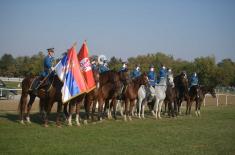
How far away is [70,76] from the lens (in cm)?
1723

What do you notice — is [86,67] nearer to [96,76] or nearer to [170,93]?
[96,76]

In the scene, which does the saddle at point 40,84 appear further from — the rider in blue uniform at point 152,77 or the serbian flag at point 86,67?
the rider in blue uniform at point 152,77

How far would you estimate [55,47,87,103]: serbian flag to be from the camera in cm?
1684

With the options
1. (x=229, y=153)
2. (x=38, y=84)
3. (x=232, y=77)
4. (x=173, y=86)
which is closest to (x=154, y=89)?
(x=173, y=86)

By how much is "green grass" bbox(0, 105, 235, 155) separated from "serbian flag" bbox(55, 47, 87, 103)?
1.60 metres

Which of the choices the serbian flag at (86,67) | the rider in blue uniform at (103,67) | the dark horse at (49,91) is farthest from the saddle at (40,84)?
the rider in blue uniform at (103,67)

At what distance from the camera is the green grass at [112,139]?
37.8ft

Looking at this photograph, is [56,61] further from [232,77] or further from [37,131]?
[232,77]

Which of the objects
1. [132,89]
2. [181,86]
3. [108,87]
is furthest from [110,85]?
[181,86]

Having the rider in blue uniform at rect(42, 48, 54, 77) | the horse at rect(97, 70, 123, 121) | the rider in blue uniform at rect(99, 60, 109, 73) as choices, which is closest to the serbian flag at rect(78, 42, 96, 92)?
the horse at rect(97, 70, 123, 121)

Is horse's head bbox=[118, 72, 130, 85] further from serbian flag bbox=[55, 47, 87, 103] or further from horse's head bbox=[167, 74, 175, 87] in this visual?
horse's head bbox=[167, 74, 175, 87]

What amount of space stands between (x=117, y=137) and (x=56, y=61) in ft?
19.5

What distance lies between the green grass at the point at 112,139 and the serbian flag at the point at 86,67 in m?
2.02

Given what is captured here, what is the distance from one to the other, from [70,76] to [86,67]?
1403 millimetres
